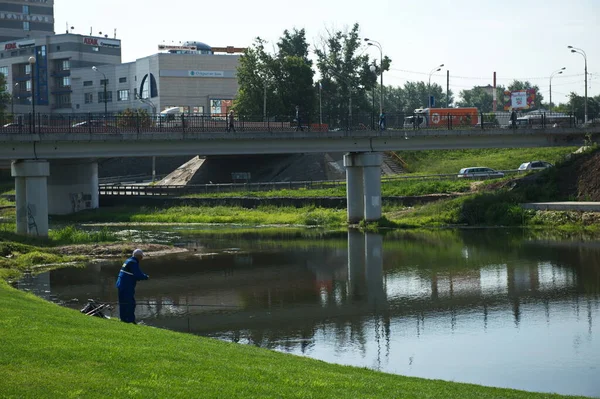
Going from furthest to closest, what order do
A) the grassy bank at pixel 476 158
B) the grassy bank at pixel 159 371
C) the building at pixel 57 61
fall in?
the building at pixel 57 61
the grassy bank at pixel 476 158
the grassy bank at pixel 159 371

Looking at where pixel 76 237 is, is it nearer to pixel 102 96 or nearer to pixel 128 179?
pixel 128 179

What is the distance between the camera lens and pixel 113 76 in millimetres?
139750

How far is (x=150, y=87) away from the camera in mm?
132250

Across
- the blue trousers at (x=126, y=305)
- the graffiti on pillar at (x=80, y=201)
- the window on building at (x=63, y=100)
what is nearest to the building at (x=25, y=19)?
the window on building at (x=63, y=100)

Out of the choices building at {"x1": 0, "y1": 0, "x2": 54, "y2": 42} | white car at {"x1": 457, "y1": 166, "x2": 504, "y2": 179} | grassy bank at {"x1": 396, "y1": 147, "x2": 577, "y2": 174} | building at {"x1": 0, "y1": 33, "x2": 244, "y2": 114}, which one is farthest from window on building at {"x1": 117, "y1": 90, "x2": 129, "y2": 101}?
white car at {"x1": 457, "y1": 166, "x2": 504, "y2": 179}

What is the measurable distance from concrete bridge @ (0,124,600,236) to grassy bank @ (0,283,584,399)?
113 feet

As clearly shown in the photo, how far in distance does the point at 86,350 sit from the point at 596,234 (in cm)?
3973

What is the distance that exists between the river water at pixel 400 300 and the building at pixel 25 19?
5825 inches

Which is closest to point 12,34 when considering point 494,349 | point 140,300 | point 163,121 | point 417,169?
point 417,169

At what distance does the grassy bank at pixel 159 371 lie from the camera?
12688mm

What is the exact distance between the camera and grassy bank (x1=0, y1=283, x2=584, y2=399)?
1269cm

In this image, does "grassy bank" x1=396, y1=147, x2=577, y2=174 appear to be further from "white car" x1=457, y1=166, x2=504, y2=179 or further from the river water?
the river water

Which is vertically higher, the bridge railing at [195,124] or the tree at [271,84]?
the tree at [271,84]

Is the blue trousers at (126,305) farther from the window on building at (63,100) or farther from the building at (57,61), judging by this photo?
the window on building at (63,100)
